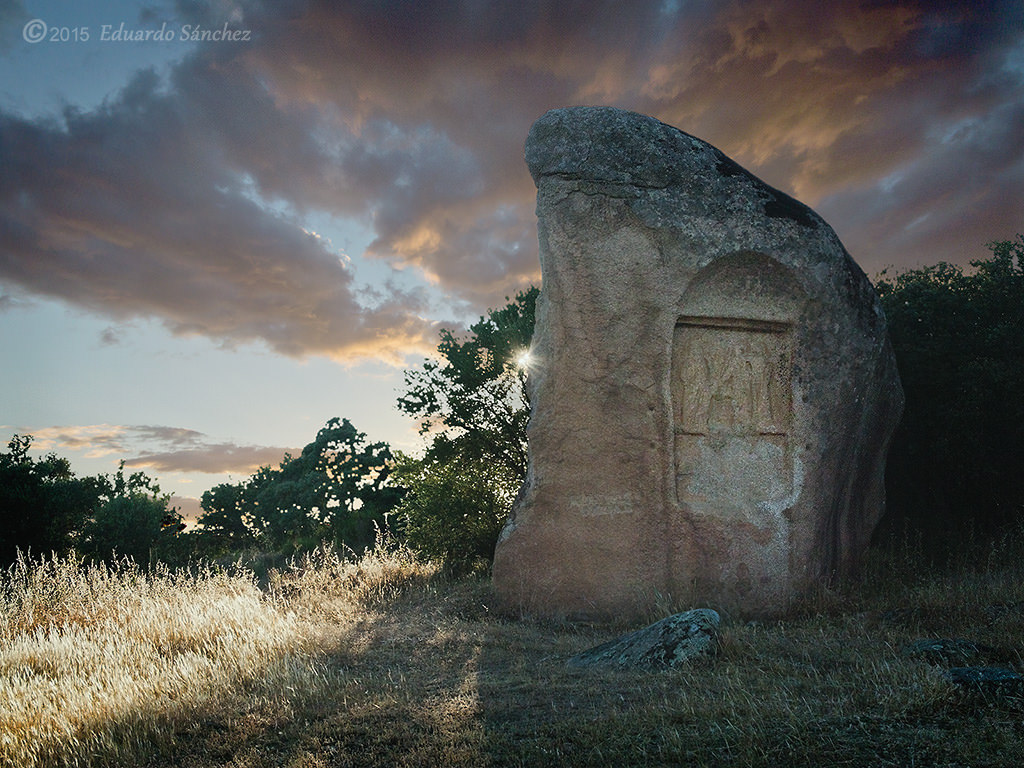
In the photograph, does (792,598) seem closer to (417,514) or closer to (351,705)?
(351,705)

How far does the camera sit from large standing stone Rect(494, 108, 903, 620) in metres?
8.46

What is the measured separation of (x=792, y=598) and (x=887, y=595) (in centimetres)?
139

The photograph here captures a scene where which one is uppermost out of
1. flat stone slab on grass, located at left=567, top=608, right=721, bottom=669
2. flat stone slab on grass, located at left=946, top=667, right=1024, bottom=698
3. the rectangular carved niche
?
the rectangular carved niche

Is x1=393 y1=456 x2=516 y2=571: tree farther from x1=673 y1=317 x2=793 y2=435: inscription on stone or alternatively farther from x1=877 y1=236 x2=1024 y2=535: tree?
x1=877 y1=236 x2=1024 y2=535: tree

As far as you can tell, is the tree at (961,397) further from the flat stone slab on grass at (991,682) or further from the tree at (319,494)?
the tree at (319,494)

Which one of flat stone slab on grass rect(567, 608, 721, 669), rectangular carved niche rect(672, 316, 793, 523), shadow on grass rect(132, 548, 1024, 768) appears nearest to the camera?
shadow on grass rect(132, 548, 1024, 768)

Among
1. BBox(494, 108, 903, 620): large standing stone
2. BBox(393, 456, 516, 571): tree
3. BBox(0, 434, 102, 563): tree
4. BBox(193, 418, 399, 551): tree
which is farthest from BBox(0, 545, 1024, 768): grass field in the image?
BBox(193, 418, 399, 551): tree

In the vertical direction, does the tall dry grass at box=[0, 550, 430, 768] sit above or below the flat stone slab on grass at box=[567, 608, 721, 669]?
below

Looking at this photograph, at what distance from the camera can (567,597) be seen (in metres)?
8.63

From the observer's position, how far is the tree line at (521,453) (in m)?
11.5

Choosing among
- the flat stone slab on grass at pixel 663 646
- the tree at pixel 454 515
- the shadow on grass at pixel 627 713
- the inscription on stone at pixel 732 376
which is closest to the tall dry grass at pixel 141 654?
the shadow on grass at pixel 627 713

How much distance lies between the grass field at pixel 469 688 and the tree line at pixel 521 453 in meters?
2.95

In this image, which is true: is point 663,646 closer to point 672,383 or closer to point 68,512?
point 672,383

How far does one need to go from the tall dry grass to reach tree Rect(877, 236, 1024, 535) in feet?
29.9
